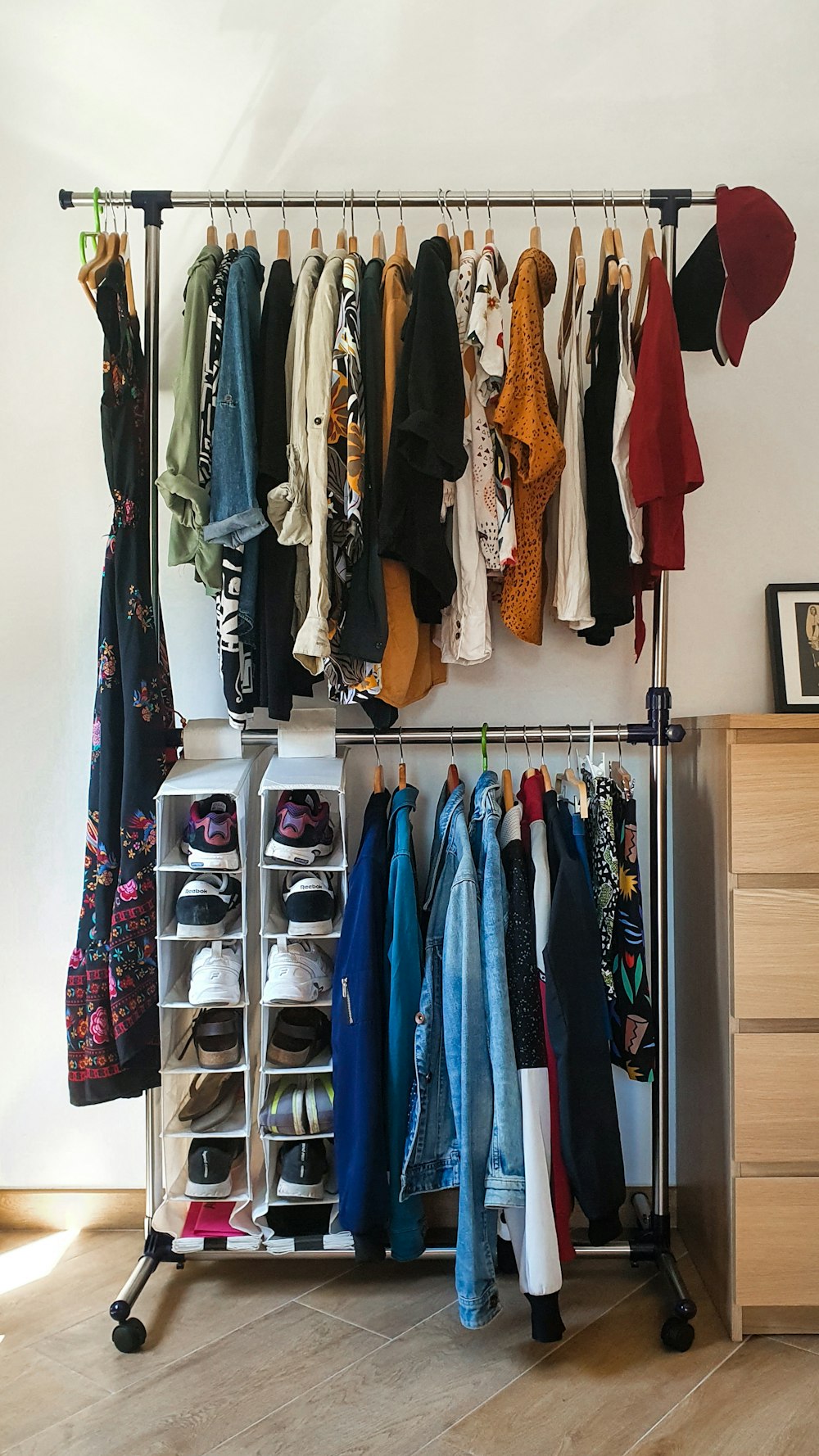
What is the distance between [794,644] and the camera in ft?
7.02

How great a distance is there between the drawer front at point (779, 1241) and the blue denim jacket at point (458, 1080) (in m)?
0.44

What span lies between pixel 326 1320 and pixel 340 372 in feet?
5.47

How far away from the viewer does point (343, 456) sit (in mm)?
1725

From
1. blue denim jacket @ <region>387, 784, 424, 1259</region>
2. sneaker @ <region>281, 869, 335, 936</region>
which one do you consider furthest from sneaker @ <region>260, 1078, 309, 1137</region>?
sneaker @ <region>281, 869, 335, 936</region>

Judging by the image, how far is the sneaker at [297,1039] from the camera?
185 centimetres

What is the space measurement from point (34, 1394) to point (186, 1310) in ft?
0.97

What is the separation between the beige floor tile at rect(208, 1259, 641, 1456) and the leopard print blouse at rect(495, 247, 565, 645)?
4.03ft

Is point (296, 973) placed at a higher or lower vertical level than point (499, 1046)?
higher

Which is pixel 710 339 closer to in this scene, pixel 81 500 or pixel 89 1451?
pixel 81 500

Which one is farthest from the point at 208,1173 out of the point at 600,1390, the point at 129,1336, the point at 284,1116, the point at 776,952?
the point at 776,952

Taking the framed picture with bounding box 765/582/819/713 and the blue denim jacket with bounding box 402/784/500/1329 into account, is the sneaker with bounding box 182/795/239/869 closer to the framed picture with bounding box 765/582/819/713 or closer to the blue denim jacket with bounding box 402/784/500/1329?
the blue denim jacket with bounding box 402/784/500/1329

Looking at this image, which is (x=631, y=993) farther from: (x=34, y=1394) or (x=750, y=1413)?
(x=34, y=1394)

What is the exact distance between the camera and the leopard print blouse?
1.73 m

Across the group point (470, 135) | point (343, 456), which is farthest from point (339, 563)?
point (470, 135)
